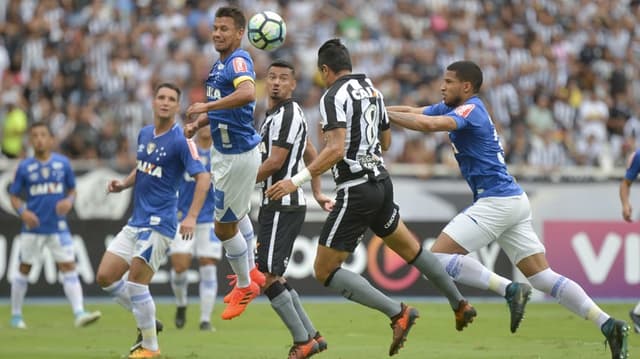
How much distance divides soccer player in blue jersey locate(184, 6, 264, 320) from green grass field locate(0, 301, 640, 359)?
35.8 inches

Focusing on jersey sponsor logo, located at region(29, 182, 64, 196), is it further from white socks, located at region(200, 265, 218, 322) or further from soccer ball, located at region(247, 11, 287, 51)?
soccer ball, located at region(247, 11, 287, 51)

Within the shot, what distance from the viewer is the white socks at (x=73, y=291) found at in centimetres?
1752

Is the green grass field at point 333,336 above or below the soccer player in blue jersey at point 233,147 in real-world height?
below

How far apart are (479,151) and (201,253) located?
252 inches

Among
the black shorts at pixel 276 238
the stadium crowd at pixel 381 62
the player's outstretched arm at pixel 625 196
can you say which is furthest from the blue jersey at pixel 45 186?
the player's outstretched arm at pixel 625 196

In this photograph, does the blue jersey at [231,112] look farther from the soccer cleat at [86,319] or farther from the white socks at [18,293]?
the white socks at [18,293]

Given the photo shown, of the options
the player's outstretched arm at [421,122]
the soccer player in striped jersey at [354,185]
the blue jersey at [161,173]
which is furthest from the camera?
the blue jersey at [161,173]

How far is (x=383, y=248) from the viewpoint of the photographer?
22375mm

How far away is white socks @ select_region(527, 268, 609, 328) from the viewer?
1202 centimetres

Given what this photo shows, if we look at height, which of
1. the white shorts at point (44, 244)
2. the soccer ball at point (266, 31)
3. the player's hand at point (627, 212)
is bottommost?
the white shorts at point (44, 244)

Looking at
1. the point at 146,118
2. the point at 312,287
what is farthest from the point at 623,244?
the point at 146,118

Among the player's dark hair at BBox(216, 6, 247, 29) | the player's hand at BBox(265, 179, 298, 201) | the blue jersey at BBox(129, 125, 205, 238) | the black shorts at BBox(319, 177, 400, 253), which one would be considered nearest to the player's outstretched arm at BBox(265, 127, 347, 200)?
the player's hand at BBox(265, 179, 298, 201)

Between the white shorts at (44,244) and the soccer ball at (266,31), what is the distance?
23.1 feet

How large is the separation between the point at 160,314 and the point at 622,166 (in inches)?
412
